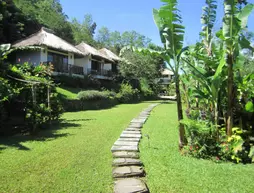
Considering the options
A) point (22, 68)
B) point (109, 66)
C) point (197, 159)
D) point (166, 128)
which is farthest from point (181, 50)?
point (109, 66)

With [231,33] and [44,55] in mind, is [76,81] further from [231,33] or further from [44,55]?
[231,33]

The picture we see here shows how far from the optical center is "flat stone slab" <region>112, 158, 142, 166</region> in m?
4.98

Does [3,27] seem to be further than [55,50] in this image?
Yes

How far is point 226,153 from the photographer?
5.64m

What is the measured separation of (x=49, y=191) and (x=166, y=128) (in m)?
6.32

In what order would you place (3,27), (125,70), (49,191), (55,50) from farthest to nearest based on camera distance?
(125,70)
(3,27)
(55,50)
(49,191)

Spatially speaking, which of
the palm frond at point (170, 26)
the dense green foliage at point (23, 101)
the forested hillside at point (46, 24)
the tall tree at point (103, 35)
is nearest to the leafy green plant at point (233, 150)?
the palm frond at point (170, 26)

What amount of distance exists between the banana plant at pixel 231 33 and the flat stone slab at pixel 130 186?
3.21m

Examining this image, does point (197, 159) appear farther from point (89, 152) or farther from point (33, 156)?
point (33, 156)

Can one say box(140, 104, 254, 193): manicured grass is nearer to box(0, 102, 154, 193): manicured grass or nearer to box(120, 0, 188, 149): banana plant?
box(120, 0, 188, 149): banana plant

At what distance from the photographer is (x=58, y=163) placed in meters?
5.13

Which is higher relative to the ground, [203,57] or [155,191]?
[203,57]

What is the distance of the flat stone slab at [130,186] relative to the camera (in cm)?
379

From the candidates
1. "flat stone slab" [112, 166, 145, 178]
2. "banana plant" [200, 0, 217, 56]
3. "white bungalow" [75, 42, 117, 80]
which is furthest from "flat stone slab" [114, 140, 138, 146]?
"white bungalow" [75, 42, 117, 80]
